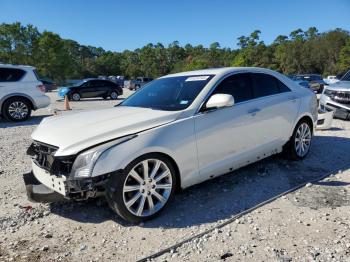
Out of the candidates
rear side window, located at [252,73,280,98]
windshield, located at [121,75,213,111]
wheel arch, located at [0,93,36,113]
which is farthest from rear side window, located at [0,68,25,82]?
rear side window, located at [252,73,280,98]

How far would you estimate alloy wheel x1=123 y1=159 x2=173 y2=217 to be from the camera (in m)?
3.70

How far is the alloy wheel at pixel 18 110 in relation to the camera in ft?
38.5

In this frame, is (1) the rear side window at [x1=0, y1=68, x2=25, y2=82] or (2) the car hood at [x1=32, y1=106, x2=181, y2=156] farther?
(1) the rear side window at [x1=0, y1=68, x2=25, y2=82]

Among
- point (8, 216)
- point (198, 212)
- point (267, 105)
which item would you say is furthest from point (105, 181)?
point (267, 105)

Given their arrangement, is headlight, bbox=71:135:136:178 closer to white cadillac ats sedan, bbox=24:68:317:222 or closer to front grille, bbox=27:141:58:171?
white cadillac ats sedan, bbox=24:68:317:222

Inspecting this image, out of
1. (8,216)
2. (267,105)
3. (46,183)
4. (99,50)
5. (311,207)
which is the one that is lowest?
(311,207)

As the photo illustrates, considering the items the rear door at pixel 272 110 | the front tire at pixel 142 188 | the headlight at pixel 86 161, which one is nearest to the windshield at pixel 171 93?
the front tire at pixel 142 188

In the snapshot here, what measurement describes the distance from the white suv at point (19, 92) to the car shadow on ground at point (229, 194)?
8.36 m

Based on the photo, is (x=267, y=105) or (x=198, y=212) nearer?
(x=198, y=212)

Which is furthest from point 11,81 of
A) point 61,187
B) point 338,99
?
point 338,99

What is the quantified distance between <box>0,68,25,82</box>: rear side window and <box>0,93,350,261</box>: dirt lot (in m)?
7.09

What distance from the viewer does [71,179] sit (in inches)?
137

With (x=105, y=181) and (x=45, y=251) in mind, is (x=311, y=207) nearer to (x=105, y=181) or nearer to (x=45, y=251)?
(x=105, y=181)

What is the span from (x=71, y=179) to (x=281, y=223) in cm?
219
